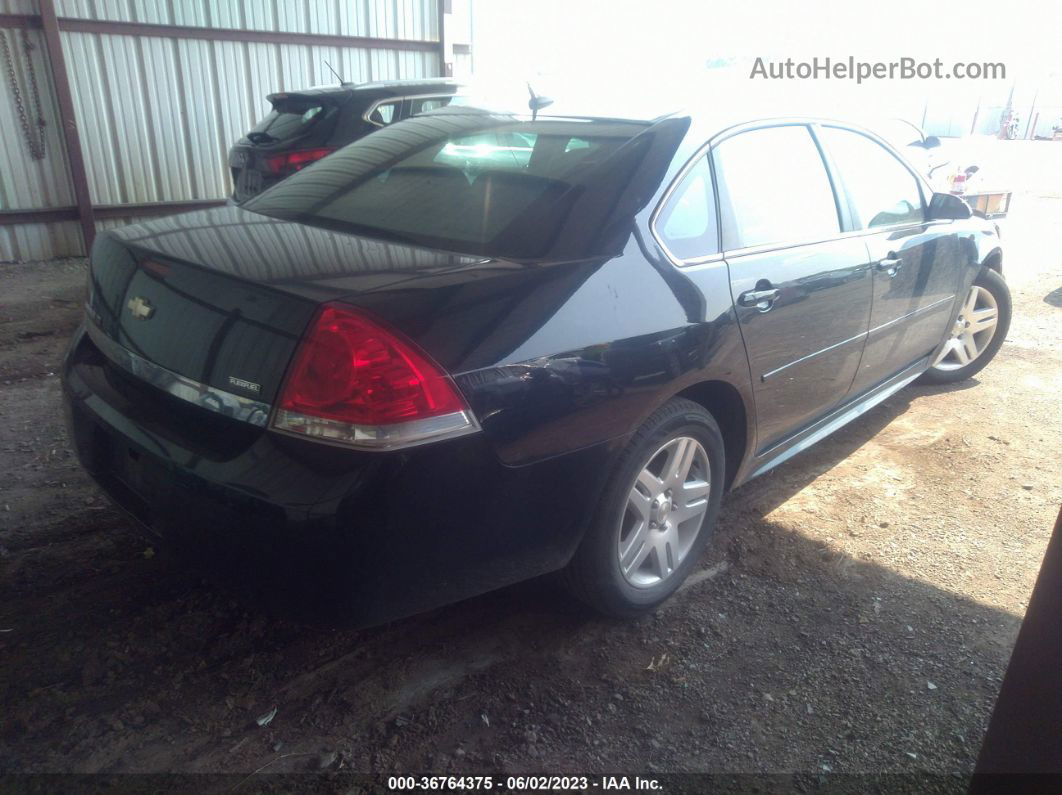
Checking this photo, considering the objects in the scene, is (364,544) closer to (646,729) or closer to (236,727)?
(236,727)

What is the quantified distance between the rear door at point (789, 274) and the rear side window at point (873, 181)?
183 mm

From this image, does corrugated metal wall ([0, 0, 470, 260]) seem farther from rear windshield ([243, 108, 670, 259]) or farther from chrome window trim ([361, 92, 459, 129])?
rear windshield ([243, 108, 670, 259])

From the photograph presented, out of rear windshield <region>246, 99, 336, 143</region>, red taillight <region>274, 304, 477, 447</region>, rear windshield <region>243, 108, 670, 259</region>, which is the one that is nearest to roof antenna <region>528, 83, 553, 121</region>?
rear windshield <region>243, 108, 670, 259</region>

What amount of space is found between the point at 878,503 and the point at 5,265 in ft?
24.2

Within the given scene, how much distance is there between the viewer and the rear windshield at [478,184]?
92.0 inches

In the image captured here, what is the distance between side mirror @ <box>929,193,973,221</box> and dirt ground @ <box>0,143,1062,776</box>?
1410 millimetres

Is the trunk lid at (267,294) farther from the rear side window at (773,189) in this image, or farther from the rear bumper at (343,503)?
the rear side window at (773,189)

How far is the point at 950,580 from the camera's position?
299cm

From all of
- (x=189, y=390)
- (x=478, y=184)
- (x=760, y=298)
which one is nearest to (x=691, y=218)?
(x=760, y=298)

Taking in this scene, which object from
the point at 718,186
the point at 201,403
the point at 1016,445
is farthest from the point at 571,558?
the point at 1016,445

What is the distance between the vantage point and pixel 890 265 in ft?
→ 11.4

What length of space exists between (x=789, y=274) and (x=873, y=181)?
1.10 m

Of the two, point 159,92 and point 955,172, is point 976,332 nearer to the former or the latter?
point 955,172

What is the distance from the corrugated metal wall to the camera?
716cm
